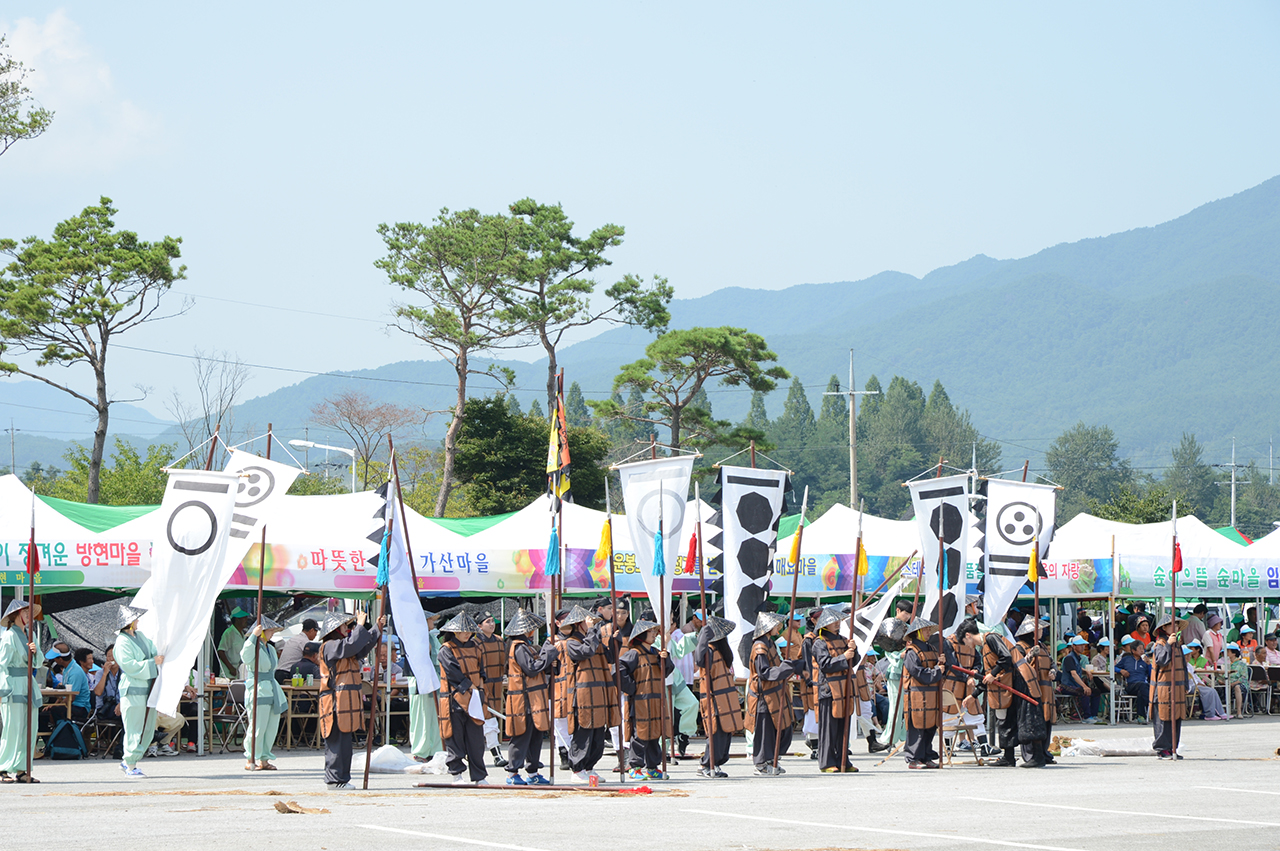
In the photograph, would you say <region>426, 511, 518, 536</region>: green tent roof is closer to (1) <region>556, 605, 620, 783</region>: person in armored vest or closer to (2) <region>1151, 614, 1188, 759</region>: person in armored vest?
(1) <region>556, 605, 620, 783</region>: person in armored vest

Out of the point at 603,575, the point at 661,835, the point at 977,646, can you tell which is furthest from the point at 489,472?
the point at 661,835

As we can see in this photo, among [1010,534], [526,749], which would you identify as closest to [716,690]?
[526,749]

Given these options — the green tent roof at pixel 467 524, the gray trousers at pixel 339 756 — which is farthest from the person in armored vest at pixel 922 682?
the green tent roof at pixel 467 524

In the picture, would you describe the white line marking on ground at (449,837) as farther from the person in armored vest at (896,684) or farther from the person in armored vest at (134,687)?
the person in armored vest at (896,684)

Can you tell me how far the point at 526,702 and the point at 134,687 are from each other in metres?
4.45

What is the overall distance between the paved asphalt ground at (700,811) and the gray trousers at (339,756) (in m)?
0.28

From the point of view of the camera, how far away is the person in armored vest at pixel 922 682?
1448 centimetres

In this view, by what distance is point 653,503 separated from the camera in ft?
46.3

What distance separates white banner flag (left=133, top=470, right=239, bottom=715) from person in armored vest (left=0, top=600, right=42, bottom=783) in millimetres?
1154

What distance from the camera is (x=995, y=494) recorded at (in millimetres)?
17562

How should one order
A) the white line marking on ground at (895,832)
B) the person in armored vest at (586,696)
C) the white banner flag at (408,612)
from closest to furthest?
the white line marking on ground at (895,832), the white banner flag at (408,612), the person in armored vest at (586,696)

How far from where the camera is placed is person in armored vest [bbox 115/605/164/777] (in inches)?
559

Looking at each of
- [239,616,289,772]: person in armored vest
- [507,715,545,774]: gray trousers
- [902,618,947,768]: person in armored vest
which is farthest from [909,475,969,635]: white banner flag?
[239,616,289,772]: person in armored vest

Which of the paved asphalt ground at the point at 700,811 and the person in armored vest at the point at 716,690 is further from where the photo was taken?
the person in armored vest at the point at 716,690
